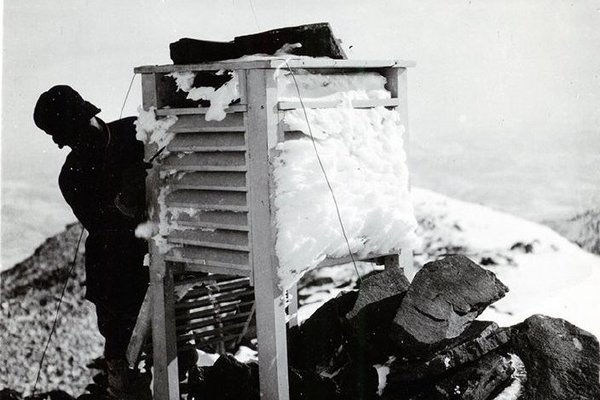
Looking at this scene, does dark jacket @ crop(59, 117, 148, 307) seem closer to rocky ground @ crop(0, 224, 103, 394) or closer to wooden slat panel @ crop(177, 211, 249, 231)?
wooden slat panel @ crop(177, 211, 249, 231)

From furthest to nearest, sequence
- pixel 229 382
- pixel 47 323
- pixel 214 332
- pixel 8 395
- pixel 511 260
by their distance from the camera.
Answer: pixel 47 323, pixel 511 260, pixel 8 395, pixel 214 332, pixel 229 382

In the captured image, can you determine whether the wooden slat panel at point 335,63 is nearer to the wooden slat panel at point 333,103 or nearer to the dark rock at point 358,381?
the wooden slat panel at point 333,103

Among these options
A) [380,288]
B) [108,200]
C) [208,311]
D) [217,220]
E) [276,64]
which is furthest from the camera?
[208,311]

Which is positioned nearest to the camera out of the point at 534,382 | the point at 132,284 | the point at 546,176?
the point at 534,382

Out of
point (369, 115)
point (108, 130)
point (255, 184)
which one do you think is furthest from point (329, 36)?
point (108, 130)

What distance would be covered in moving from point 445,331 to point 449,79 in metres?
5.41

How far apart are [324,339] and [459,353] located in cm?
95

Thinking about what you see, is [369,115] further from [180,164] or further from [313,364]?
[313,364]

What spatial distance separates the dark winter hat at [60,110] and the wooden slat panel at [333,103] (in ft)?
4.24

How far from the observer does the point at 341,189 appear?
14.2 ft

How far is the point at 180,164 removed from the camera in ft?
15.1

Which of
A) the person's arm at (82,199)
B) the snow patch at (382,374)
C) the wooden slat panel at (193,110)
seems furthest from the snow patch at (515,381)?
the person's arm at (82,199)

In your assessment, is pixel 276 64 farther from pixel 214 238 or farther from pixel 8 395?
pixel 8 395

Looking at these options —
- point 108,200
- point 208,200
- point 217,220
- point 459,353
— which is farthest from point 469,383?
point 108,200
